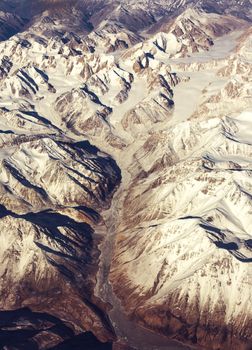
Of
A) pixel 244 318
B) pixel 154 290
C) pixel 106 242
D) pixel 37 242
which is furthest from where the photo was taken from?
pixel 106 242

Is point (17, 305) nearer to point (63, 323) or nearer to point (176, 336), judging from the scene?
point (63, 323)

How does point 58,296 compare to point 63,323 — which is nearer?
point 63,323

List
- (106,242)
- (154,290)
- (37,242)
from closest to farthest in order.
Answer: (154,290) < (37,242) < (106,242)

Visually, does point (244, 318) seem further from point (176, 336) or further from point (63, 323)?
point (63, 323)

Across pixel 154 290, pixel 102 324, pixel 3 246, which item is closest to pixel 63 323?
pixel 102 324

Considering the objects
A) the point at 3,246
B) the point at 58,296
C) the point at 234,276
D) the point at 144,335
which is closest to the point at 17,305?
the point at 58,296

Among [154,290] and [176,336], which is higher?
[154,290]

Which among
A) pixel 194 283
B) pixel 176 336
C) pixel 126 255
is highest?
pixel 126 255

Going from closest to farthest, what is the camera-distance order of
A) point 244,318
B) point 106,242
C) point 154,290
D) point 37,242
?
point 244,318, point 154,290, point 37,242, point 106,242

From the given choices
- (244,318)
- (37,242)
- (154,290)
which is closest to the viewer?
(244,318)
